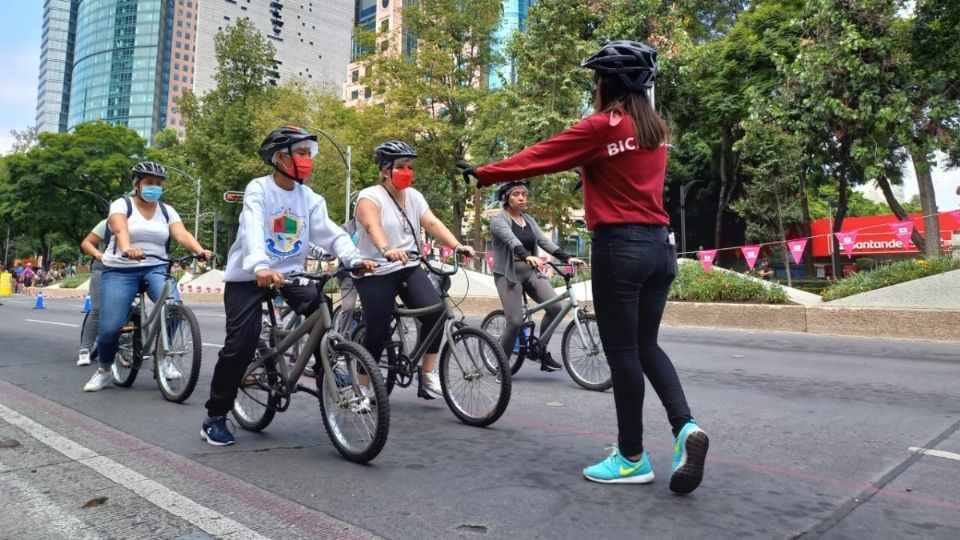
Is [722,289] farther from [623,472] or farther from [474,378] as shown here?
[623,472]

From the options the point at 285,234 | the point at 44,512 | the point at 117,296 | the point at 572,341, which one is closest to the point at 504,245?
the point at 572,341

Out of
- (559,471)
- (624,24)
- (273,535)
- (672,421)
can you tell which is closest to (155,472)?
(273,535)

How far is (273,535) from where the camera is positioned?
2539mm

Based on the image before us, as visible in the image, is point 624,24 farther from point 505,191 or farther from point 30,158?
point 30,158

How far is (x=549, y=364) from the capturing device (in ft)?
20.5

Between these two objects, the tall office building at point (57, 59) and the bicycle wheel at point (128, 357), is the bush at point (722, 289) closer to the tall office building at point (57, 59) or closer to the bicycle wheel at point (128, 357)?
the bicycle wheel at point (128, 357)

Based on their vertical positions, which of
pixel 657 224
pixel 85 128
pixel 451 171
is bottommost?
pixel 657 224

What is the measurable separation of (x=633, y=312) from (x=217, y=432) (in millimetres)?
2483

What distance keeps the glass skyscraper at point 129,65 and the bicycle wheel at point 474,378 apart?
165 meters

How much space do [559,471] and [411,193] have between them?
244 cm

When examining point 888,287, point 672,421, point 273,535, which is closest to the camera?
point 273,535

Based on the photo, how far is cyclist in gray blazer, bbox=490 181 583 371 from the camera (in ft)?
19.1

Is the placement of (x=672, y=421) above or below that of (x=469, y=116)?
below

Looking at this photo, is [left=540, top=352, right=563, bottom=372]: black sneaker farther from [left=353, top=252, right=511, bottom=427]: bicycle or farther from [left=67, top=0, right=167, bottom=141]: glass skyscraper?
[left=67, top=0, right=167, bottom=141]: glass skyscraper
